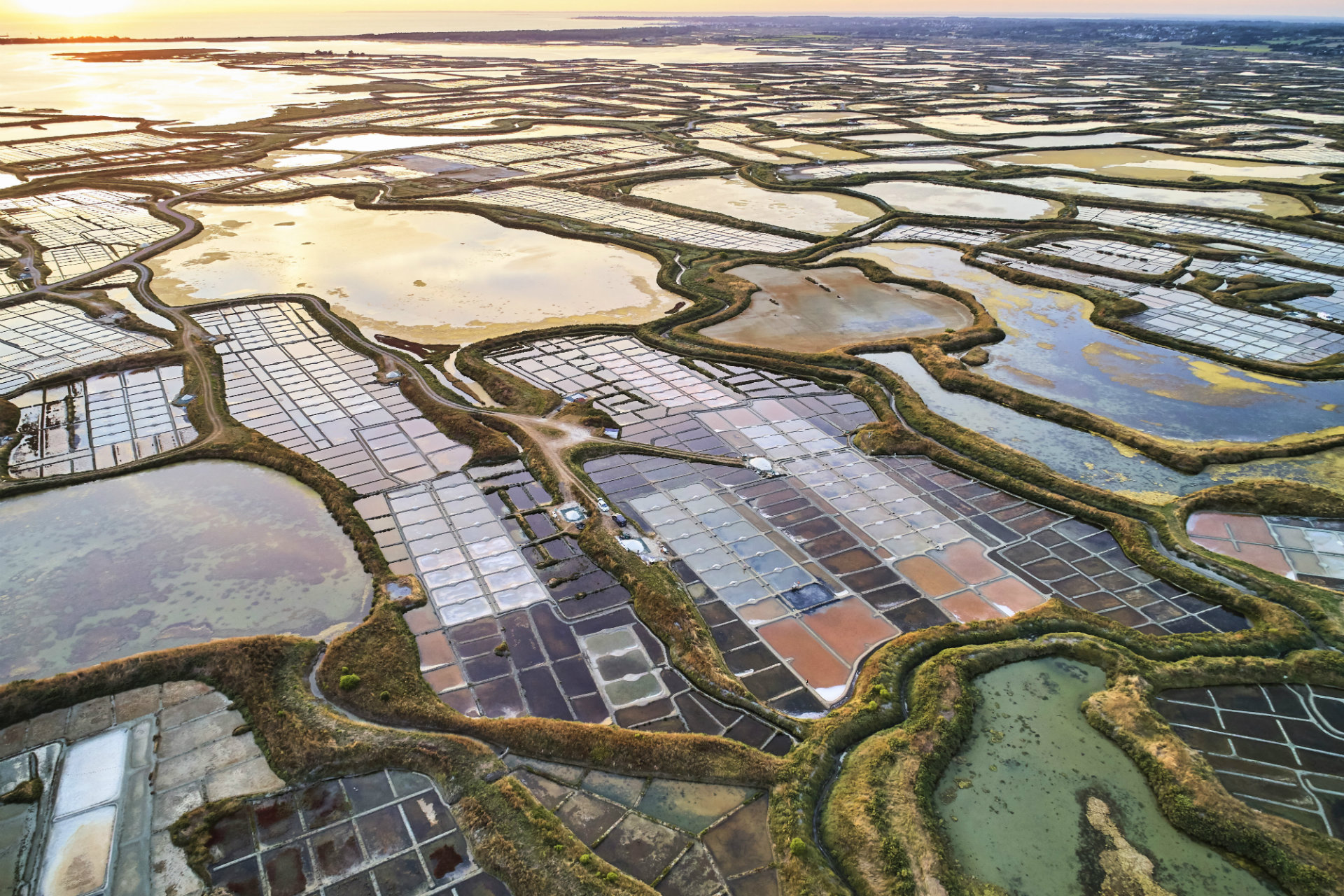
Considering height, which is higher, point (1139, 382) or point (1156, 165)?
point (1139, 382)

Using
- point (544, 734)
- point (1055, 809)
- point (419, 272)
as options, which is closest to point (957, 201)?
point (419, 272)

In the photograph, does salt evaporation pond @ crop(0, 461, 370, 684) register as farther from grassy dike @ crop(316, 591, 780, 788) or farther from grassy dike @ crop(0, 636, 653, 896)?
grassy dike @ crop(316, 591, 780, 788)

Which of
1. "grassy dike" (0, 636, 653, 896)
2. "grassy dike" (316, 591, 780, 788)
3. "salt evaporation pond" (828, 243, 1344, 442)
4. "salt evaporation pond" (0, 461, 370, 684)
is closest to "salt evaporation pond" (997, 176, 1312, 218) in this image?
"salt evaporation pond" (828, 243, 1344, 442)

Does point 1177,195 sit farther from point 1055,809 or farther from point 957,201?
point 1055,809

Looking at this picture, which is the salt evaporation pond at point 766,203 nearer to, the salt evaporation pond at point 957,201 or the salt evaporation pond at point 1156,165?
the salt evaporation pond at point 957,201

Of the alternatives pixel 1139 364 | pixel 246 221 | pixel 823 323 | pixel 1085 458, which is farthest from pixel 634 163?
pixel 1085 458

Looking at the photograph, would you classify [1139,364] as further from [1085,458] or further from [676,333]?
[676,333]

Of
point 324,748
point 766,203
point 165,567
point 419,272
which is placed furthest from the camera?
point 766,203
